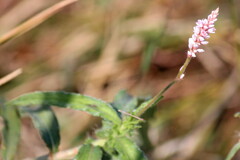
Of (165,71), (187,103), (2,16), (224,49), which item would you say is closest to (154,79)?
(165,71)

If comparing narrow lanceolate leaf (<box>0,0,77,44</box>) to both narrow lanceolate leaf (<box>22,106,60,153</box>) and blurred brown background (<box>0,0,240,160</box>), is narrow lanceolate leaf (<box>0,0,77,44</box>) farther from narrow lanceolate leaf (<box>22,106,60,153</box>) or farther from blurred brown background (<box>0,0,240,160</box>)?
blurred brown background (<box>0,0,240,160</box>)

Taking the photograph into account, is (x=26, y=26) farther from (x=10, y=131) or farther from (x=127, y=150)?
(x=127, y=150)

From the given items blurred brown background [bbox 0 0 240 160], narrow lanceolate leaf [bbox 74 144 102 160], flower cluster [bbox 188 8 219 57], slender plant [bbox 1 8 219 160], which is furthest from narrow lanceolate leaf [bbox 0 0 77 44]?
blurred brown background [bbox 0 0 240 160]

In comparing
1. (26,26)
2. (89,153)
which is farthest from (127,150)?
(26,26)

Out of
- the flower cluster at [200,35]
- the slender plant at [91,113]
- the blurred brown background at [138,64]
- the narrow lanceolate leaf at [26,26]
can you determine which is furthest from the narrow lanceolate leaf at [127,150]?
the blurred brown background at [138,64]

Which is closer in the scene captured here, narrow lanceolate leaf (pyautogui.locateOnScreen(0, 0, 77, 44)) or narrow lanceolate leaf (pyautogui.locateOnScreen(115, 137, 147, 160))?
narrow lanceolate leaf (pyautogui.locateOnScreen(115, 137, 147, 160))

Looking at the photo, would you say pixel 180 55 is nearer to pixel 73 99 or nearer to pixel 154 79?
pixel 154 79
